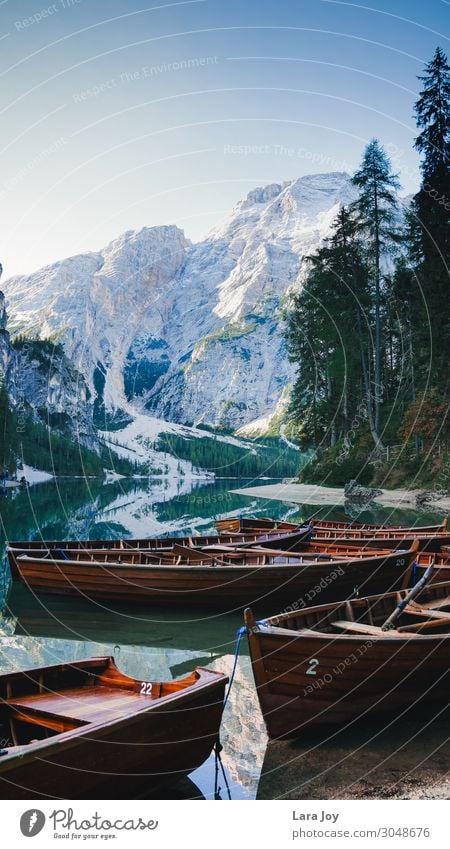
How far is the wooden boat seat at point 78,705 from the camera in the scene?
666 centimetres

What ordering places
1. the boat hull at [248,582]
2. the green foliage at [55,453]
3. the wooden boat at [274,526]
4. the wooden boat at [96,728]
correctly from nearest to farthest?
the wooden boat at [96,728], the boat hull at [248,582], the wooden boat at [274,526], the green foliage at [55,453]

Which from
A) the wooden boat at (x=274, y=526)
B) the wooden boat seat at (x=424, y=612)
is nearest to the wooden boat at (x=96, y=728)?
the wooden boat seat at (x=424, y=612)

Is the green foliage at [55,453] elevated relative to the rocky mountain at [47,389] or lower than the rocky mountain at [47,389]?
lower

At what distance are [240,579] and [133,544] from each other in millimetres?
5184

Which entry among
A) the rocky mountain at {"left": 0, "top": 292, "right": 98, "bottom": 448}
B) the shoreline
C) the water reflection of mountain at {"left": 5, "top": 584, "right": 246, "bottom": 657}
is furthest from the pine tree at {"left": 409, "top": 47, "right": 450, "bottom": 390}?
the rocky mountain at {"left": 0, "top": 292, "right": 98, "bottom": 448}

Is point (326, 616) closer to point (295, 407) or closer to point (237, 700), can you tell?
point (237, 700)

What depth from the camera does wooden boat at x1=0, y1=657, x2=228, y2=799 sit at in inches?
223

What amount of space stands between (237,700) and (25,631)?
6861mm

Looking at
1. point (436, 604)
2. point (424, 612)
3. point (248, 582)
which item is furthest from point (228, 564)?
point (424, 612)

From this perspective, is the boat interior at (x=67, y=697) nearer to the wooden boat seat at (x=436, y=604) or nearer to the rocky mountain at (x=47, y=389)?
the wooden boat seat at (x=436, y=604)

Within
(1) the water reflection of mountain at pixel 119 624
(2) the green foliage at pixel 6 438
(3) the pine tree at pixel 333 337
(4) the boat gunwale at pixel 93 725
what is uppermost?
(3) the pine tree at pixel 333 337

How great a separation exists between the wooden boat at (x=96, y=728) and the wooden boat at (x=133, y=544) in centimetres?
1033

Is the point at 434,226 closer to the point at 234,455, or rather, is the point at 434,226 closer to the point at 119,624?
the point at 119,624

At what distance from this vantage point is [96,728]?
600 cm
